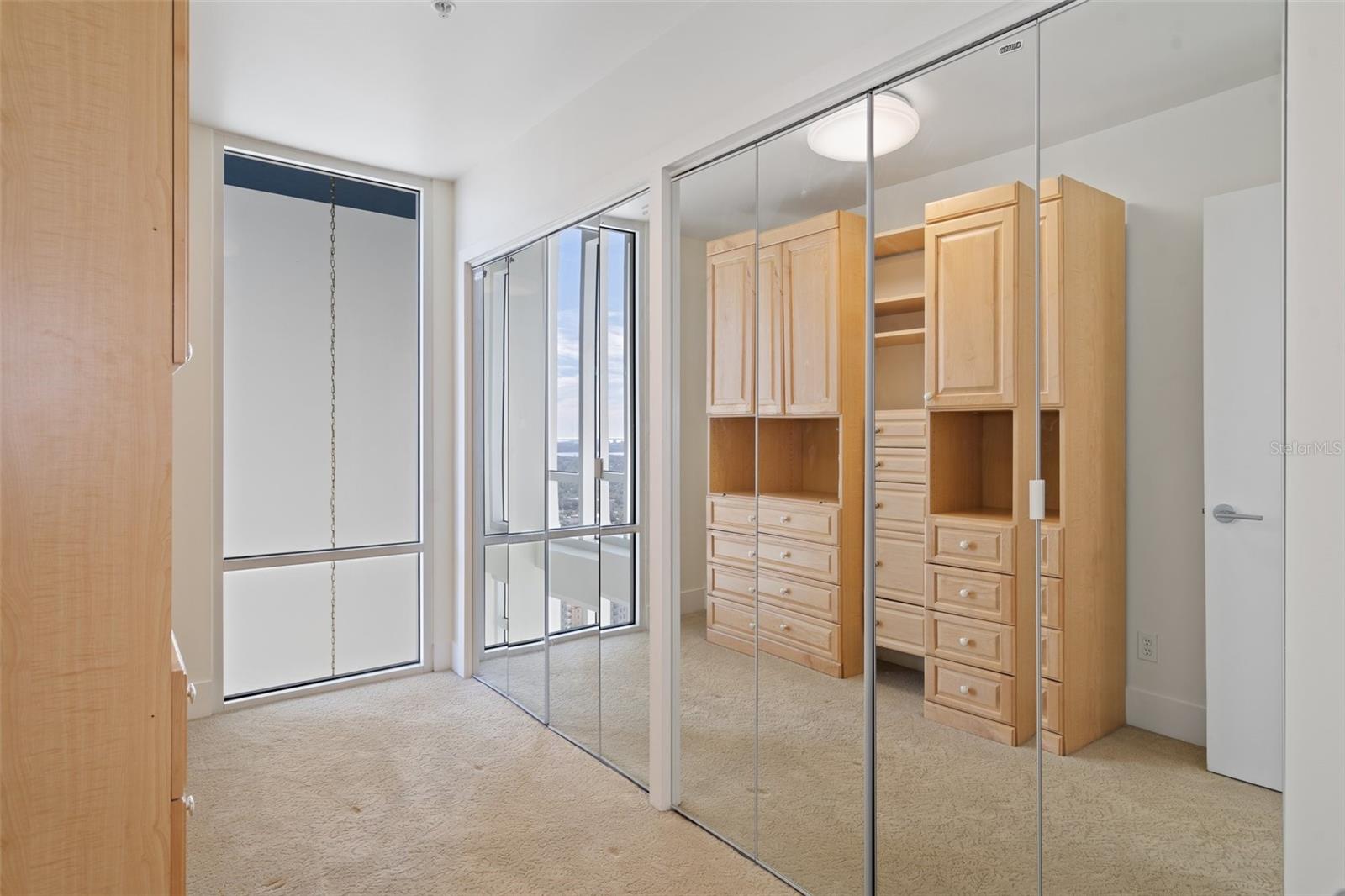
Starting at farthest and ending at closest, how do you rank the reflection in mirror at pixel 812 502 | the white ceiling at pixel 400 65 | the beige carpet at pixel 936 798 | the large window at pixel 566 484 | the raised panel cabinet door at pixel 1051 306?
1. the large window at pixel 566 484
2. the white ceiling at pixel 400 65
3. the reflection in mirror at pixel 812 502
4. the raised panel cabinet door at pixel 1051 306
5. the beige carpet at pixel 936 798

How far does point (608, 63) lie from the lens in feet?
9.19

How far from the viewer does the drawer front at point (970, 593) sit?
1690mm

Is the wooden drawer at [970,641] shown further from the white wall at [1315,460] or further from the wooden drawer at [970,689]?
the white wall at [1315,460]

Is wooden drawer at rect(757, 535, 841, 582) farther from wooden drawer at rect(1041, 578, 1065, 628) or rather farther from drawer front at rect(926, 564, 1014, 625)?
wooden drawer at rect(1041, 578, 1065, 628)

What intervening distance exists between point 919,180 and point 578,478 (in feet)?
6.04

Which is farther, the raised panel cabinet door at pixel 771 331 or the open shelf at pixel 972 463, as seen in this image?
the raised panel cabinet door at pixel 771 331

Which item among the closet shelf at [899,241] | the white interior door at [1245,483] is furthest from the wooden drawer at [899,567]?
the closet shelf at [899,241]

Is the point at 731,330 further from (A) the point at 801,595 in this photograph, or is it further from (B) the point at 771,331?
(A) the point at 801,595

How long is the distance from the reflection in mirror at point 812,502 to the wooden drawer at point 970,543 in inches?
8.3

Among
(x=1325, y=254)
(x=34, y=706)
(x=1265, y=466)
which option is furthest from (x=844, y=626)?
(x=34, y=706)

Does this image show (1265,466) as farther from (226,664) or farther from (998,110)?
(226,664)

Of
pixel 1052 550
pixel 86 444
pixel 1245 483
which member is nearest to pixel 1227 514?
pixel 1245 483

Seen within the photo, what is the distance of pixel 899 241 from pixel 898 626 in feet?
3.23

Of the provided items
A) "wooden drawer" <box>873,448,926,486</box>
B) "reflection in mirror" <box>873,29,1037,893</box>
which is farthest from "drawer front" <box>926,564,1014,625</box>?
"wooden drawer" <box>873,448,926,486</box>
